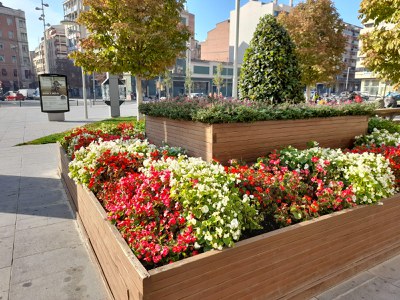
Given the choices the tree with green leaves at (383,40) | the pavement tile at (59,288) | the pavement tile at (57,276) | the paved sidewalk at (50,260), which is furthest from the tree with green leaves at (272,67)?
the pavement tile at (59,288)

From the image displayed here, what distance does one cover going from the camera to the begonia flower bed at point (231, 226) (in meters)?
2.15

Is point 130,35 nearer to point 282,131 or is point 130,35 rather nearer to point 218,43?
point 282,131

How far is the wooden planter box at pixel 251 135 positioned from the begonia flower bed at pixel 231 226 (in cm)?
73

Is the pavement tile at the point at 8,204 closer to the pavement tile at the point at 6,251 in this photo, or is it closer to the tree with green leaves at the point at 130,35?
the pavement tile at the point at 6,251

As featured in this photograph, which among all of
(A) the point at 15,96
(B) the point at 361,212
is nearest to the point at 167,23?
(B) the point at 361,212

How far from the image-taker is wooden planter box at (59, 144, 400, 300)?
202 cm

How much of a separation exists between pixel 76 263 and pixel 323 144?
15.1ft

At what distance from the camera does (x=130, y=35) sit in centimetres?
998

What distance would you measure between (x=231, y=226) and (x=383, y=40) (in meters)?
8.22

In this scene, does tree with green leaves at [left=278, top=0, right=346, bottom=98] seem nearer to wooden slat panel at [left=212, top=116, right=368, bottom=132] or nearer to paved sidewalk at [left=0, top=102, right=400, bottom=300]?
wooden slat panel at [left=212, top=116, right=368, bottom=132]

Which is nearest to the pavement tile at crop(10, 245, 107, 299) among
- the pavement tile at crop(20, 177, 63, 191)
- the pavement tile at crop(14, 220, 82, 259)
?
the pavement tile at crop(14, 220, 82, 259)

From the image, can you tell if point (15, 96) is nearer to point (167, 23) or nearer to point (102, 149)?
point (167, 23)

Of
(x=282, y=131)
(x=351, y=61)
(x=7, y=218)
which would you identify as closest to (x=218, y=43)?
(x=351, y=61)

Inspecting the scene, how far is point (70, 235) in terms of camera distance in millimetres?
3928
